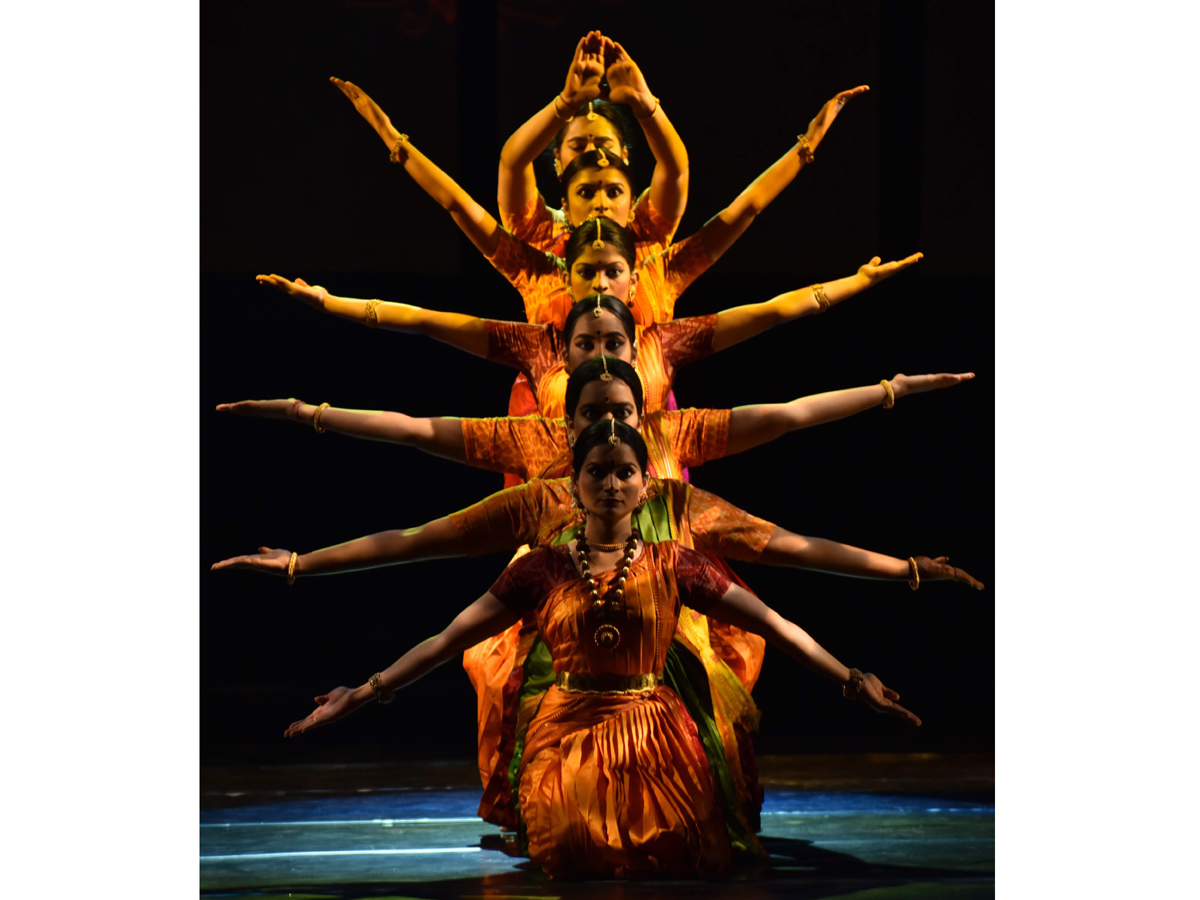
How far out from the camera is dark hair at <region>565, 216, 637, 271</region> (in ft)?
13.8

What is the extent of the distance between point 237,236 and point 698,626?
6.09 feet

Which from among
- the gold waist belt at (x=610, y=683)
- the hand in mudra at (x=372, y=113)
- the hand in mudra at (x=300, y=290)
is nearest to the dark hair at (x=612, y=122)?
the hand in mudra at (x=372, y=113)

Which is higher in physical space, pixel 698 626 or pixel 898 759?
pixel 698 626

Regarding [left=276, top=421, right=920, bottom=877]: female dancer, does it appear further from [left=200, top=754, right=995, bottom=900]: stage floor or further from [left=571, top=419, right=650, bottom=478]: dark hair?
[left=200, top=754, right=995, bottom=900]: stage floor

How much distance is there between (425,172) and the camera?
442cm

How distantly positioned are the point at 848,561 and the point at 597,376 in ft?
2.56

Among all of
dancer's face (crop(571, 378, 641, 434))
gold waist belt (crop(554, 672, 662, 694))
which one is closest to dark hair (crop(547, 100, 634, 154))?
dancer's face (crop(571, 378, 641, 434))

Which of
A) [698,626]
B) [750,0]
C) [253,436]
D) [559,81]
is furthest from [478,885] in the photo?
[750,0]

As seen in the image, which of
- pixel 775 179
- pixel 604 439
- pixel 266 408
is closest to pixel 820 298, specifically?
pixel 775 179

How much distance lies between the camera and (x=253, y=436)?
5.16 m

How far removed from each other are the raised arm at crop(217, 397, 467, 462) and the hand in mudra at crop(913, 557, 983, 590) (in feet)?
4.05

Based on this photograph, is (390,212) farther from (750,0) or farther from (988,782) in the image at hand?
(988,782)

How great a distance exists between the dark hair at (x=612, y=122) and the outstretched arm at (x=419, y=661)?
1.57m

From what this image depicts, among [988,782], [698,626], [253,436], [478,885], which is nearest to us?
[478,885]
